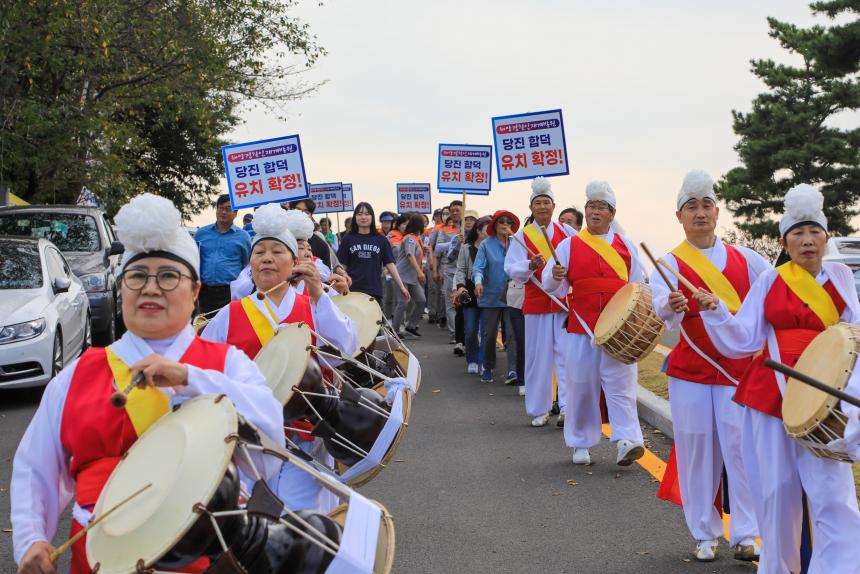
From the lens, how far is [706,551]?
20.2ft

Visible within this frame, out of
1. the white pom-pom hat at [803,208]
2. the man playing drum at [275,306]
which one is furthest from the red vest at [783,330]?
the man playing drum at [275,306]

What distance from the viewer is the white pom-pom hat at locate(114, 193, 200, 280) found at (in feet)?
11.5

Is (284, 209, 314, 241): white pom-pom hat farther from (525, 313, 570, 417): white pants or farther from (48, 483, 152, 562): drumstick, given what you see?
(525, 313, 570, 417): white pants

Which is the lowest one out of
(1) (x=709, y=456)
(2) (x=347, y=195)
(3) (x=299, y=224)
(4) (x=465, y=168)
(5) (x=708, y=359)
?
(1) (x=709, y=456)

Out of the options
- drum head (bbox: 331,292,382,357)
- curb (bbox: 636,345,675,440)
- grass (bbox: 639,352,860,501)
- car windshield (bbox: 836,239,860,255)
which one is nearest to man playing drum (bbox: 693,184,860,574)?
drum head (bbox: 331,292,382,357)

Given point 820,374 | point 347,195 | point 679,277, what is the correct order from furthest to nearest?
1. point 347,195
2. point 679,277
3. point 820,374

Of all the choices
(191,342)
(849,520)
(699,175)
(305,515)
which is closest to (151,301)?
(191,342)

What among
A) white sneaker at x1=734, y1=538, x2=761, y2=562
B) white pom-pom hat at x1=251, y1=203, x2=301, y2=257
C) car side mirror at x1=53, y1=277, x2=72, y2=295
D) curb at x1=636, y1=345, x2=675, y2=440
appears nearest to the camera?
white pom-pom hat at x1=251, y1=203, x2=301, y2=257

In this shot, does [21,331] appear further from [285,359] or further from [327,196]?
[327,196]

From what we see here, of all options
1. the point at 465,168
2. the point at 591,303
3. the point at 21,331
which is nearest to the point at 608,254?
the point at 591,303

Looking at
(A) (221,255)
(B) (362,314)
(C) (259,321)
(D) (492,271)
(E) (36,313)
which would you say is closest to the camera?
(C) (259,321)

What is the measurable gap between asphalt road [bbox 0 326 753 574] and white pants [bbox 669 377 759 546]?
20 cm

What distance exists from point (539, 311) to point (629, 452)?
2728 mm

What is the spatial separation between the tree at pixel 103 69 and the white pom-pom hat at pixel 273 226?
1035 cm
